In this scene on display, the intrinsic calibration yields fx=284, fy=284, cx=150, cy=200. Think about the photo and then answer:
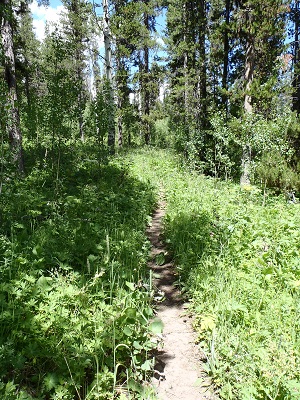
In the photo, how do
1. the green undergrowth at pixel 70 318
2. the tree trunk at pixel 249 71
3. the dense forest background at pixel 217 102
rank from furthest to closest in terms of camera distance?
the tree trunk at pixel 249 71, the dense forest background at pixel 217 102, the green undergrowth at pixel 70 318

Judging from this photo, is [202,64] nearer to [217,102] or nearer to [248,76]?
[217,102]

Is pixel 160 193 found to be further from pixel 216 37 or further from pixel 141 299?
pixel 216 37

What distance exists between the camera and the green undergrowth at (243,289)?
2555mm

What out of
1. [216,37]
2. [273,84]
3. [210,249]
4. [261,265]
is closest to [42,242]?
[210,249]

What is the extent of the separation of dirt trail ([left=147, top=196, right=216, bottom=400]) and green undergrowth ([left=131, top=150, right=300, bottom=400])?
144 mm

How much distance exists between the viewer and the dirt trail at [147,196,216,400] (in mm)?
2725

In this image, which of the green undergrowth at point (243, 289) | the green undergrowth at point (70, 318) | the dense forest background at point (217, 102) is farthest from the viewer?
the dense forest background at point (217, 102)

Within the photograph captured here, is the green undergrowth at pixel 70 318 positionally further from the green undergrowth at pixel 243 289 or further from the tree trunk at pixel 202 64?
the tree trunk at pixel 202 64

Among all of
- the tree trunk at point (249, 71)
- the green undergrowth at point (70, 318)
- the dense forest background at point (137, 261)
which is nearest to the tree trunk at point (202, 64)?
the dense forest background at point (137, 261)

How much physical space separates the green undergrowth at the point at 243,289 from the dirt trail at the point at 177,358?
14cm

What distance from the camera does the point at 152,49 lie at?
21.8 metres

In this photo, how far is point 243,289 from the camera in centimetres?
366

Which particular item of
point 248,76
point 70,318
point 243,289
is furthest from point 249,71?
point 70,318

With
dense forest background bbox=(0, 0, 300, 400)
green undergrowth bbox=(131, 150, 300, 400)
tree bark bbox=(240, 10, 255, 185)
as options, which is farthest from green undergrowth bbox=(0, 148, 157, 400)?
tree bark bbox=(240, 10, 255, 185)
